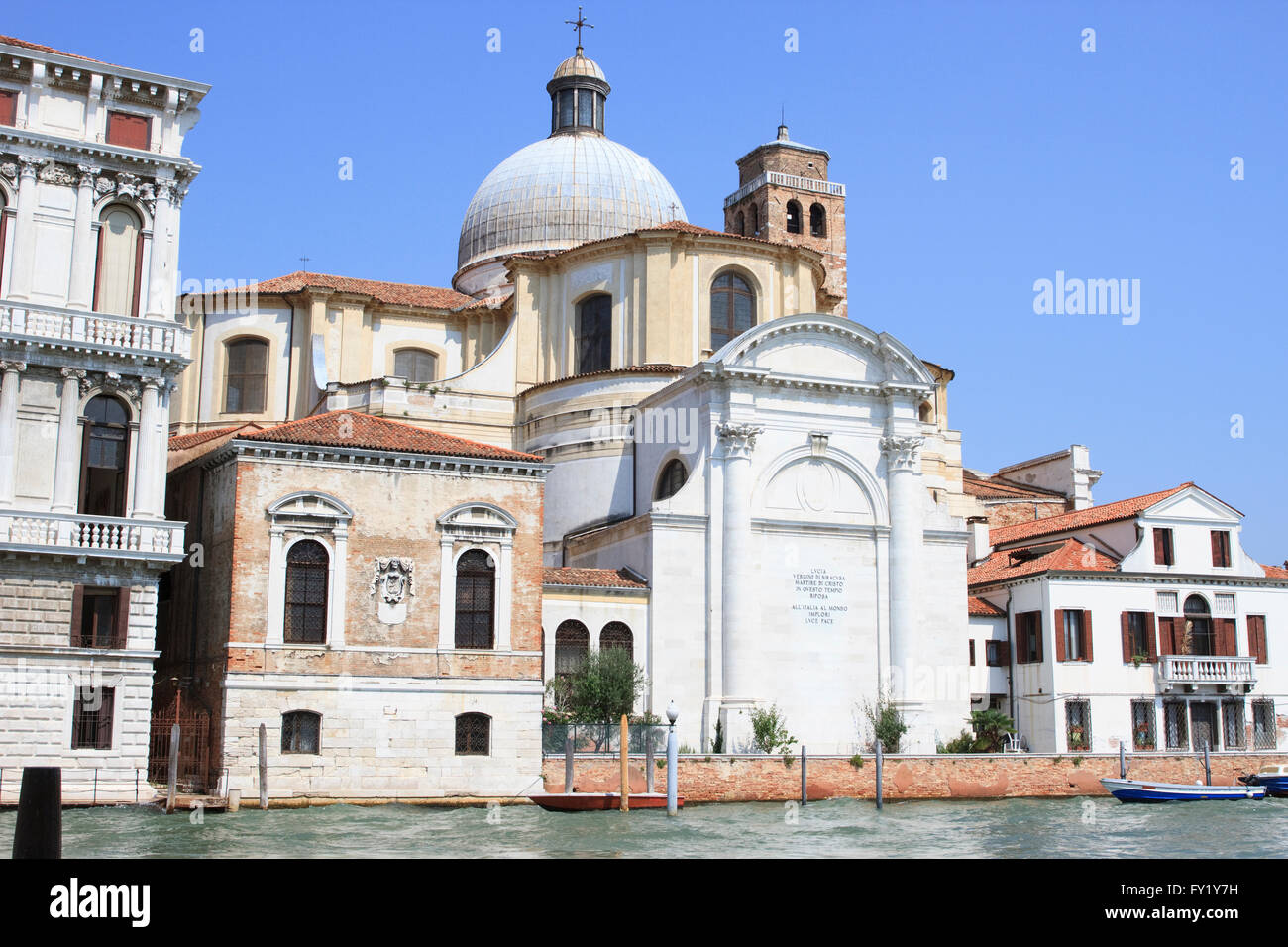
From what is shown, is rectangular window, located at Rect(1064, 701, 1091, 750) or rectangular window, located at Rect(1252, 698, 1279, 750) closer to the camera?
rectangular window, located at Rect(1064, 701, 1091, 750)

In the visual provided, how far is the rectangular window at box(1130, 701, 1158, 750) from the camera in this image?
32.8 meters

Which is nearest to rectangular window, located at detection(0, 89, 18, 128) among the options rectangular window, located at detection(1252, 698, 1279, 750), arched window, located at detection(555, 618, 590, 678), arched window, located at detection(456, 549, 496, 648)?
arched window, located at detection(456, 549, 496, 648)

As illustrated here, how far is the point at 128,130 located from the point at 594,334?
15.0 metres

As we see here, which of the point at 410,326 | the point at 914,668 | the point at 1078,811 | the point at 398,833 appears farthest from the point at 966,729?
the point at 410,326

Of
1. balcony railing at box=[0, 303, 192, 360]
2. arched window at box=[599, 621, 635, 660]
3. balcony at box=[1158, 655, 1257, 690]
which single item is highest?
balcony railing at box=[0, 303, 192, 360]

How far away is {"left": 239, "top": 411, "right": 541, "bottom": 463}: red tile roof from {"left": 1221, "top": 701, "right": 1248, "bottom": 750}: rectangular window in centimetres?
1843

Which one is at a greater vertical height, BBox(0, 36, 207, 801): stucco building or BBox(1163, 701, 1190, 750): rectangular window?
BBox(0, 36, 207, 801): stucco building

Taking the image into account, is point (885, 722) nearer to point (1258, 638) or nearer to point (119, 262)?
point (1258, 638)

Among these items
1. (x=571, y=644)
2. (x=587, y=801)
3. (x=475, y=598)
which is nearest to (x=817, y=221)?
(x=571, y=644)

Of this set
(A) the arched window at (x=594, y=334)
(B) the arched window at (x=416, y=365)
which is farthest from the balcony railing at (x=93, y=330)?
(B) the arched window at (x=416, y=365)

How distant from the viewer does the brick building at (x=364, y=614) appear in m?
23.8

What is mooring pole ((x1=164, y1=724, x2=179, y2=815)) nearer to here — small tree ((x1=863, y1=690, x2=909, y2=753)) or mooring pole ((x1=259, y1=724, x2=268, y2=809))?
mooring pole ((x1=259, y1=724, x2=268, y2=809))

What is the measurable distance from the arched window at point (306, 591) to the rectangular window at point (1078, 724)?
57.2 feet

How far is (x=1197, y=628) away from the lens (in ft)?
113
